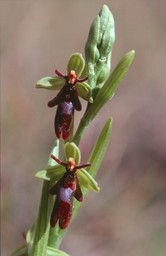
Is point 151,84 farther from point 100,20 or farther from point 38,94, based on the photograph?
point 100,20

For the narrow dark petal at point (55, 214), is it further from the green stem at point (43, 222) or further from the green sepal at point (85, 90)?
the green sepal at point (85, 90)

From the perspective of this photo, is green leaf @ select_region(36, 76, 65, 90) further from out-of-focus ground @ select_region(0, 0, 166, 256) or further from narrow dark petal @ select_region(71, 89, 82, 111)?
out-of-focus ground @ select_region(0, 0, 166, 256)

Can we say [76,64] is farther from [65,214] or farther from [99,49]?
[65,214]

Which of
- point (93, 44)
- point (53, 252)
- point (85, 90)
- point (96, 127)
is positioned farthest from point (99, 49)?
point (96, 127)

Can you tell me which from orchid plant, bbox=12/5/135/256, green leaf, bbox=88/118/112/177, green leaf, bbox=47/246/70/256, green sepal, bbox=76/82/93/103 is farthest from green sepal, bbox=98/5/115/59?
green leaf, bbox=47/246/70/256

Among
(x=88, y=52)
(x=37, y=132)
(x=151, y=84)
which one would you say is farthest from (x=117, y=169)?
(x=88, y=52)

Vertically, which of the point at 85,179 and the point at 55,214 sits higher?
the point at 85,179

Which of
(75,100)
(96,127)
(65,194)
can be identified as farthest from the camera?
(96,127)
